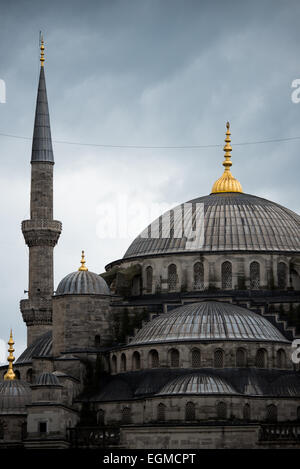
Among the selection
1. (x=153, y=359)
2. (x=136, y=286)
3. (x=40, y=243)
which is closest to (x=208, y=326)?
(x=153, y=359)

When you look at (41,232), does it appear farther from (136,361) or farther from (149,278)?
(136,361)

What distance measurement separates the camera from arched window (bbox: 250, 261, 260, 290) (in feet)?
301

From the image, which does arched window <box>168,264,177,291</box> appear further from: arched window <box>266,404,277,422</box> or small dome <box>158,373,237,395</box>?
arched window <box>266,404,277,422</box>

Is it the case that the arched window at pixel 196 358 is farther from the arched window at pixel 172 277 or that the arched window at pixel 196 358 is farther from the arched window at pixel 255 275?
the arched window at pixel 172 277

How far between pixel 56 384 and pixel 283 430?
33.3 ft

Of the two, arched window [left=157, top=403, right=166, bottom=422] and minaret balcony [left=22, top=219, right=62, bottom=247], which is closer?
arched window [left=157, top=403, right=166, bottom=422]

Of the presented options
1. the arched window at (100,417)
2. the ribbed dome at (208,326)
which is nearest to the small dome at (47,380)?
the arched window at (100,417)

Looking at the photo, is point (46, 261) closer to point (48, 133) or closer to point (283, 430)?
point (48, 133)

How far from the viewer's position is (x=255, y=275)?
302 ft

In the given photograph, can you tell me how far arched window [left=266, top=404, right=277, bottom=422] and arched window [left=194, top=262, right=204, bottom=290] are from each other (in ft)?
41.1

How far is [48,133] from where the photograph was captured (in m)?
102

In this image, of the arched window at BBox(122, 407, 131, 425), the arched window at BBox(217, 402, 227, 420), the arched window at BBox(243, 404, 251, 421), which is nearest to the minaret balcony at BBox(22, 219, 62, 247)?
the arched window at BBox(122, 407, 131, 425)

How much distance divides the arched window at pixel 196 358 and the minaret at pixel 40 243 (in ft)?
57.1
